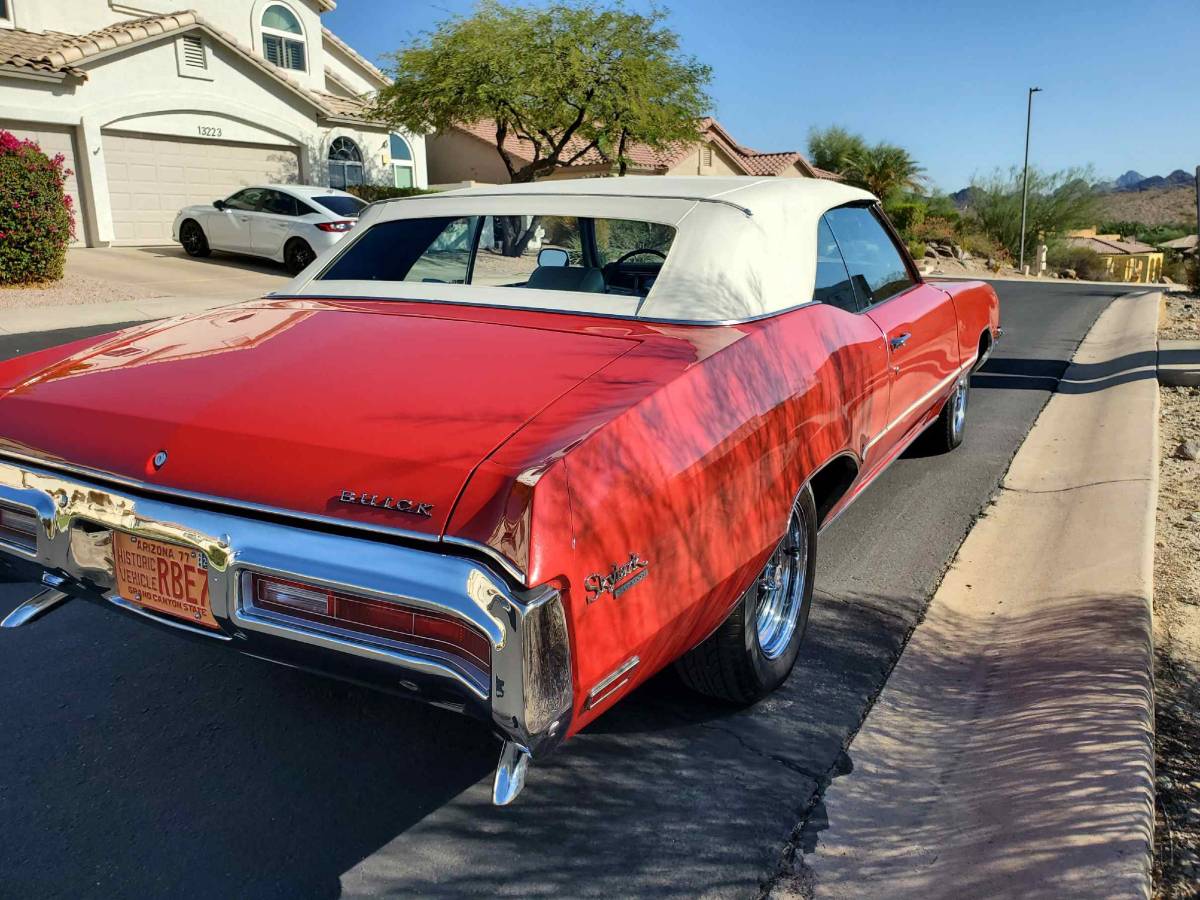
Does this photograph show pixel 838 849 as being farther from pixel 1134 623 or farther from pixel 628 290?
pixel 628 290

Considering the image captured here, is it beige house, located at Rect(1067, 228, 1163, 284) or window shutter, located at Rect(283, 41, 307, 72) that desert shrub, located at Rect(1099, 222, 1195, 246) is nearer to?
beige house, located at Rect(1067, 228, 1163, 284)

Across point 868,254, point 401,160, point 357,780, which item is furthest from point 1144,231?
point 357,780

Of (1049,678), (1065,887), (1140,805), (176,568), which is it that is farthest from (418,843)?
(1049,678)

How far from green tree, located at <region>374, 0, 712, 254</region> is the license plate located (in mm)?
19534

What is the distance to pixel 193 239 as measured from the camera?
18.3 metres

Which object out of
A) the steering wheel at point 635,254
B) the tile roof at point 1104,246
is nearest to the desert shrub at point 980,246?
the tile roof at point 1104,246

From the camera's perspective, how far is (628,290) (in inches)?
144

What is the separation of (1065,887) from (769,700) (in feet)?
3.61

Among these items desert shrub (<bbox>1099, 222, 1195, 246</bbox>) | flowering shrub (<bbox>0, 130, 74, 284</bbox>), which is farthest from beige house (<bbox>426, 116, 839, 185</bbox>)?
desert shrub (<bbox>1099, 222, 1195, 246</bbox>)

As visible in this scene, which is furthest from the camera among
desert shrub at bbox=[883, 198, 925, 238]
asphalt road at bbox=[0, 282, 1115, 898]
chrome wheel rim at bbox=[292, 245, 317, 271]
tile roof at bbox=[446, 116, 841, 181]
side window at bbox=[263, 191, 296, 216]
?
desert shrub at bbox=[883, 198, 925, 238]

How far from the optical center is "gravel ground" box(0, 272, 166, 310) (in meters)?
12.7

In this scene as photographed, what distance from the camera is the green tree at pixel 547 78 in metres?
20.4

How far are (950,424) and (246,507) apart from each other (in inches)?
182

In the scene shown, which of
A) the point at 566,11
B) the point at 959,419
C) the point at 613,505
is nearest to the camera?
the point at 613,505
